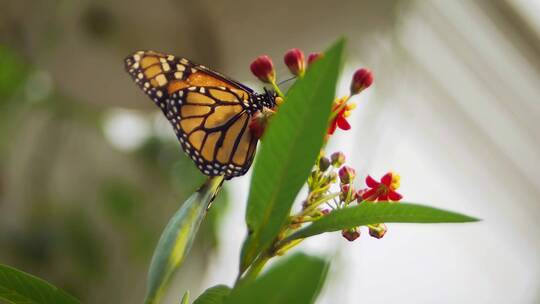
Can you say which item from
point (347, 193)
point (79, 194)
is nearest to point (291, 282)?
point (347, 193)

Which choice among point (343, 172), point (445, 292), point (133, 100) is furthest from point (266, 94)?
point (445, 292)

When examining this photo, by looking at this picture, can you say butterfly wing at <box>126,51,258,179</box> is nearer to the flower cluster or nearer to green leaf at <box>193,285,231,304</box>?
the flower cluster

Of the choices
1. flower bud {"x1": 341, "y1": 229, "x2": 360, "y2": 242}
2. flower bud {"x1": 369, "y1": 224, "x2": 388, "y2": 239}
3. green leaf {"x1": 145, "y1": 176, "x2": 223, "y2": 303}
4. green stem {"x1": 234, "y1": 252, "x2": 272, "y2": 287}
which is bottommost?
flower bud {"x1": 369, "y1": 224, "x2": 388, "y2": 239}

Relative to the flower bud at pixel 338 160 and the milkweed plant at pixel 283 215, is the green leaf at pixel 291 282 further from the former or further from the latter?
the flower bud at pixel 338 160

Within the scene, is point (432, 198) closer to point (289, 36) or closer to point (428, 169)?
point (428, 169)

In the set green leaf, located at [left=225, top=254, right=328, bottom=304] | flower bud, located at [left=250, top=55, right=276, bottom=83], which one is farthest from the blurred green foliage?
green leaf, located at [left=225, top=254, right=328, bottom=304]

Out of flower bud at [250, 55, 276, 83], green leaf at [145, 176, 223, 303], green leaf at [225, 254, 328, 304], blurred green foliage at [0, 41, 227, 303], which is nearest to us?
green leaf at [225, 254, 328, 304]

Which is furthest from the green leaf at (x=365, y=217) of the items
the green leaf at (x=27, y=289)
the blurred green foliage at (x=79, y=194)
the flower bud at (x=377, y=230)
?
the blurred green foliage at (x=79, y=194)
